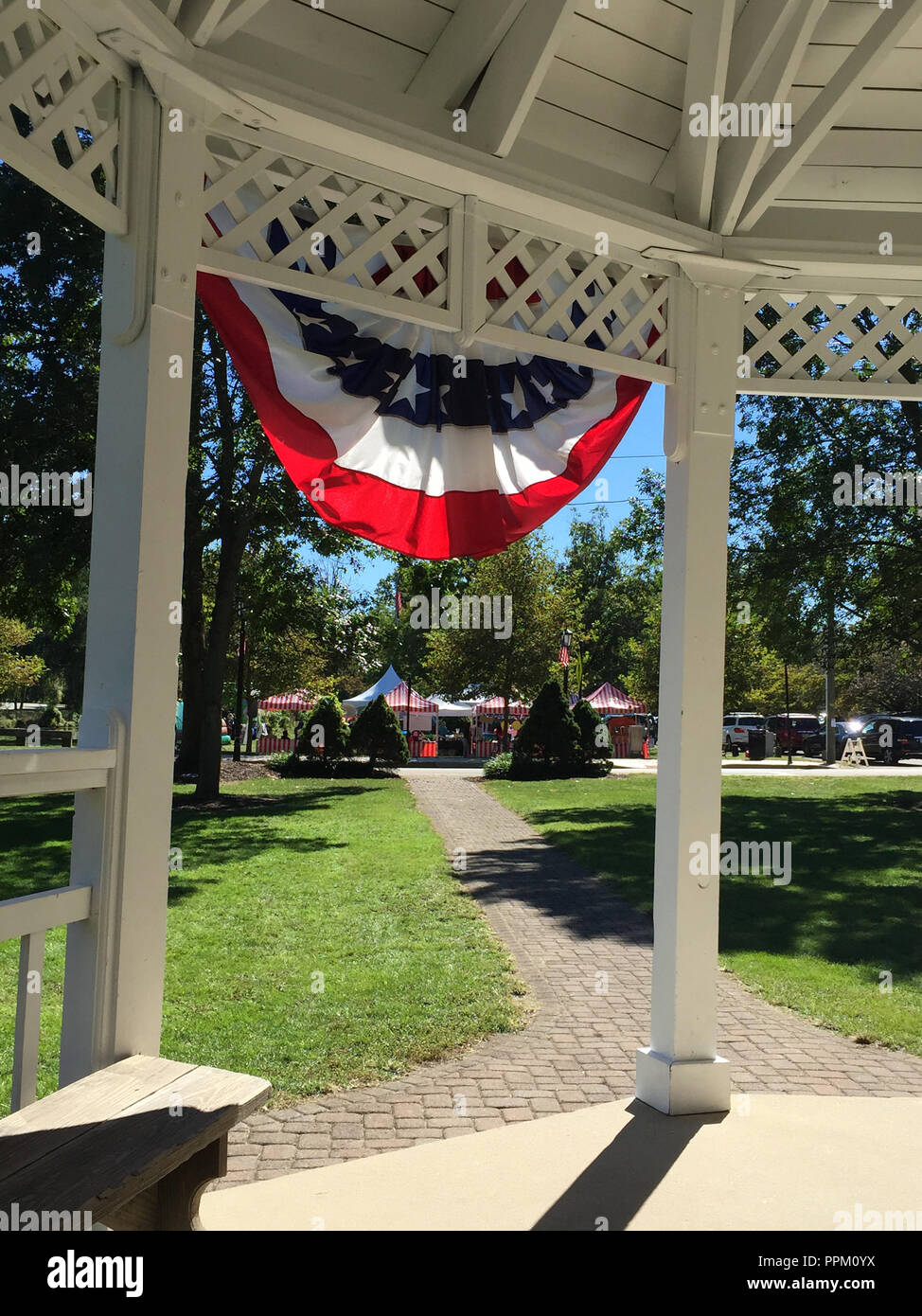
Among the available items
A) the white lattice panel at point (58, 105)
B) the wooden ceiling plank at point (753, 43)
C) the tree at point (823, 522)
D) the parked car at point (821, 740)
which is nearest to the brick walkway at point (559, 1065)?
the white lattice panel at point (58, 105)

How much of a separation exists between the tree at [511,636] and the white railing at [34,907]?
24370 millimetres

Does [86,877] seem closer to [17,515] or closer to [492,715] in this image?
[17,515]

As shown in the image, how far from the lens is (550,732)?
2267 centimetres

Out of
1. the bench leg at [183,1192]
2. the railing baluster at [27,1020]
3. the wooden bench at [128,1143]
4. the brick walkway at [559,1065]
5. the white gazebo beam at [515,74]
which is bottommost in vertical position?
the brick walkway at [559,1065]

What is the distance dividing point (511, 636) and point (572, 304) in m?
23.3

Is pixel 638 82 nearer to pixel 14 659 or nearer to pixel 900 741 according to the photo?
pixel 900 741

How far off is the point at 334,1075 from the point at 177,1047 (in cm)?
91

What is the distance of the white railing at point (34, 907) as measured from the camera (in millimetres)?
2430

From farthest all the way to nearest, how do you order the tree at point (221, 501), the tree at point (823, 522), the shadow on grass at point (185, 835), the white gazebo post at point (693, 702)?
the tree at point (823, 522) < the tree at point (221, 501) < the shadow on grass at point (185, 835) < the white gazebo post at point (693, 702)

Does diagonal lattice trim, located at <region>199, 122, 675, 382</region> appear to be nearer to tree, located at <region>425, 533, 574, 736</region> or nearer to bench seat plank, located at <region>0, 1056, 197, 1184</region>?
bench seat plank, located at <region>0, 1056, 197, 1184</region>

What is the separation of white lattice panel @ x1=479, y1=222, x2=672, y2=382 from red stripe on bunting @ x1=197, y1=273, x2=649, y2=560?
0.35 meters

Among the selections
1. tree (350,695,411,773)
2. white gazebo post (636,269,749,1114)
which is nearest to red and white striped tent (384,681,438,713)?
tree (350,695,411,773)

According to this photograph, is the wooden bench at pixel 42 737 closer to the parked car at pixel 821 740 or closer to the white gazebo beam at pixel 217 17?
the white gazebo beam at pixel 217 17
